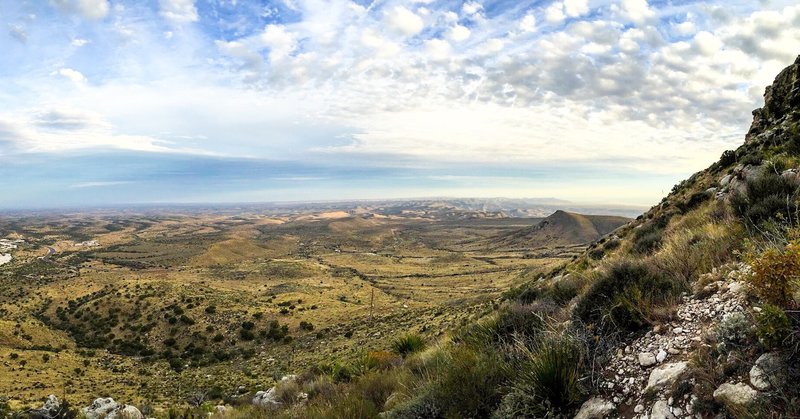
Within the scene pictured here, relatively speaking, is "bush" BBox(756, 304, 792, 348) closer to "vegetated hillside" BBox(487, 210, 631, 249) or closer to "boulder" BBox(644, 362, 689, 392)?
"boulder" BBox(644, 362, 689, 392)

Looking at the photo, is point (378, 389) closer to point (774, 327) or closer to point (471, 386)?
point (471, 386)

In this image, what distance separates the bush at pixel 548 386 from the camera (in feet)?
13.3

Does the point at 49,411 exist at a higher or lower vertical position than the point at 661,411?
lower

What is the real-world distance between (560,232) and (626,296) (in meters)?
130

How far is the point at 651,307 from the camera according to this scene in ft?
16.0

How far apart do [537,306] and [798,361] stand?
3.89 m

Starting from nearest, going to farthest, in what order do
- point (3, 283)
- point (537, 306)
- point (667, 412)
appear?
point (667, 412) → point (537, 306) → point (3, 283)

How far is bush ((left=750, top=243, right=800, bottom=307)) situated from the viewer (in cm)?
351

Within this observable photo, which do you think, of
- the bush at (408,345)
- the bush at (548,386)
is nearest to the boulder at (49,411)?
the bush at (408,345)

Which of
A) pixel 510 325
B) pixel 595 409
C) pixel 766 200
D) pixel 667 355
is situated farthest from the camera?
pixel 766 200

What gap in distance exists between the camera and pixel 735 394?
3.06m

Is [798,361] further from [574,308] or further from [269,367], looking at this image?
[269,367]

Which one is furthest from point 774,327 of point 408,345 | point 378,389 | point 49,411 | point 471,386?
point 49,411

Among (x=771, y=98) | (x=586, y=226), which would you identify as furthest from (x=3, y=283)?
(x=586, y=226)
